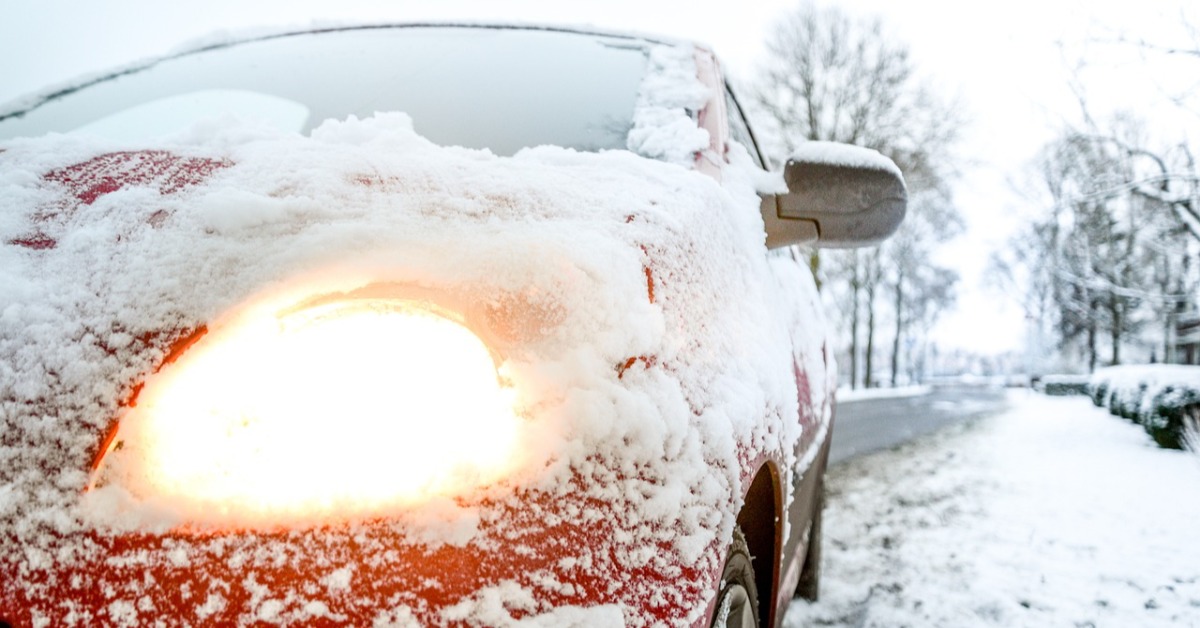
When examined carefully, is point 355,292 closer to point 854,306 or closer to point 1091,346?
point 854,306

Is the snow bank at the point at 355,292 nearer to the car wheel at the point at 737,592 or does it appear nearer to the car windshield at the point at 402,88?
the car wheel at the point at 737,592

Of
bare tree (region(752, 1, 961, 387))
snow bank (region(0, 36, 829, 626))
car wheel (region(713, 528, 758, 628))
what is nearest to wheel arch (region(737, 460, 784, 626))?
car wheel (region(713, 528, 758, 628))

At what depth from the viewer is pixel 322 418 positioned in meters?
0.83

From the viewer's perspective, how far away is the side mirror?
1.70 metres

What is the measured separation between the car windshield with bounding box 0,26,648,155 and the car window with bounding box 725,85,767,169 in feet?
1.04

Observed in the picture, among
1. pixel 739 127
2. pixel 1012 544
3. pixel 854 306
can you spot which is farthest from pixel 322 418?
pixel 854 306

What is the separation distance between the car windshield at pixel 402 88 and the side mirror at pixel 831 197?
0.41 m

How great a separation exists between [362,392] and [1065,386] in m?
29.6

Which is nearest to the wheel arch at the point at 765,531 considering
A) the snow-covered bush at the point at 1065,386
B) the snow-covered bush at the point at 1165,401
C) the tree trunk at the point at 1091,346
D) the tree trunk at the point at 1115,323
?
the snow-covered bush at the point at 1165,401

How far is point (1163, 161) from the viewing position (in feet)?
31.5

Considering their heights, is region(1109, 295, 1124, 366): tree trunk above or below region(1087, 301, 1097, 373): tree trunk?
above

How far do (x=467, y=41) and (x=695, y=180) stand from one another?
1.31m

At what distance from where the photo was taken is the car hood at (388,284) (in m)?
0.77

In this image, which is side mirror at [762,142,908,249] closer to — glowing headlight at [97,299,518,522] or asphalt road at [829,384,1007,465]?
glowing headlight at [97,299,518,522]
